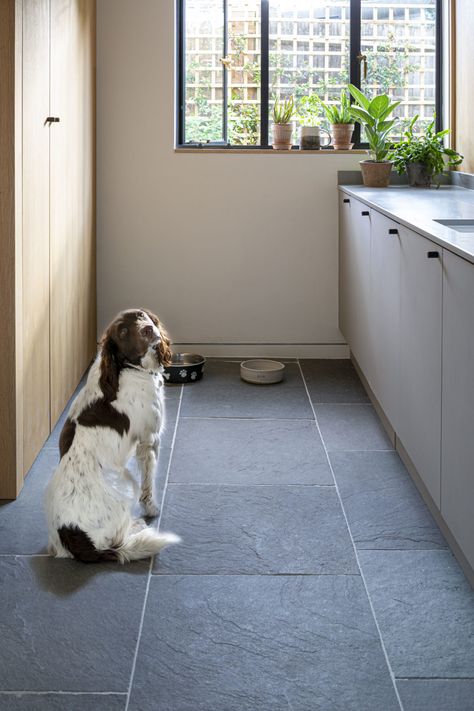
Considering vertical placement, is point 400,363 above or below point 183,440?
above

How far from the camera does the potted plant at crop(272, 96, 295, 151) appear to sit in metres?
5.12

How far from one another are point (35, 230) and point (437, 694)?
2101mm

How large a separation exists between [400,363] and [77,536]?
1.26m

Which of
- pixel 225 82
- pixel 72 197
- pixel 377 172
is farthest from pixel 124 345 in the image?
pixel 225 82

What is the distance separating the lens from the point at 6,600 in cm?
246

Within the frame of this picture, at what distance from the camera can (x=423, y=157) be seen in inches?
190

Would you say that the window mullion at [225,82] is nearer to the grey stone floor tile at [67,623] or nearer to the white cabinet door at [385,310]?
the white cabinet door at [385,310]

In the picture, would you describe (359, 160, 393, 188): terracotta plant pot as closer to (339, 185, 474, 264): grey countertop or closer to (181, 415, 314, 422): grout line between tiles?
(339, 185, 474, 264): grey countertop

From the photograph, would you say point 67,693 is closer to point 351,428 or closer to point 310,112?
point 351,428

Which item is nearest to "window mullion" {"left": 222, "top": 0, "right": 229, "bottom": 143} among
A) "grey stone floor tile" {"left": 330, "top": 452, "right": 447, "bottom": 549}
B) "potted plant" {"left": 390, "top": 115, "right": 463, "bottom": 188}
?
"potted plant" {"left": 390, "top": 115, "right": 463, "bottom": 188}

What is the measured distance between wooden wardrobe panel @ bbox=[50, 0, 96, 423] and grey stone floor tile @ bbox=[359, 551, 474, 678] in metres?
1.65

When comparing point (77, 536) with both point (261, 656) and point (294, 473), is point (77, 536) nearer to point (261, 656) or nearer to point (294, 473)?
point (261, 656)

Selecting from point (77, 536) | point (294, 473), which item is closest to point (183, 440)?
point (294, 473)

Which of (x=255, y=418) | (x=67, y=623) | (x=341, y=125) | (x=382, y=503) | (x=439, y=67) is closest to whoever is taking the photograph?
(x=67, y=623)
